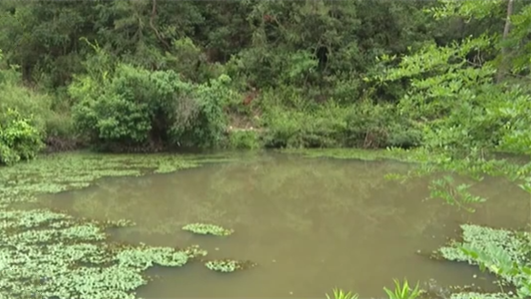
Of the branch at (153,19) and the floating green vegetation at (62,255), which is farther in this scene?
the branch at (153,19)

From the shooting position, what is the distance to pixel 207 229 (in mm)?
7281

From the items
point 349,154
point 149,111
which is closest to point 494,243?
point 349,154

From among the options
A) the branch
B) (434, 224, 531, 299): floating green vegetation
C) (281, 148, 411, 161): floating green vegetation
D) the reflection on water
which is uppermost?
the branch

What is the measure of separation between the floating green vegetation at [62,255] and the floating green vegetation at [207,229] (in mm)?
625

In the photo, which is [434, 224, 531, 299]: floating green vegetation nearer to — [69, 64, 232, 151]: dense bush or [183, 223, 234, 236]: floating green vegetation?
[183, 223, 234, 236]: floating green vegetation

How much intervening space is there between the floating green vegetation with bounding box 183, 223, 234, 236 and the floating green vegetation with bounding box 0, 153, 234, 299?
625mm

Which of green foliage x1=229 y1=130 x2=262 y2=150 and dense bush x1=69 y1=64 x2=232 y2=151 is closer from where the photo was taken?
dense bush x1=69 y1=64 x2=232 y2=151

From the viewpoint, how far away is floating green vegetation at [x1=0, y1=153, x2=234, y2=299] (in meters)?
5.17

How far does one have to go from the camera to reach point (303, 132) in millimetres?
14680

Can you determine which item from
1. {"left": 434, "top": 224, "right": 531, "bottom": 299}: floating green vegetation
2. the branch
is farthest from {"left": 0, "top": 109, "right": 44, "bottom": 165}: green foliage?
{"left": 434, "top": 224, "right": 531, "bottom": 299}: floating green vegetation

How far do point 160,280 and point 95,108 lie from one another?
8.02 metres

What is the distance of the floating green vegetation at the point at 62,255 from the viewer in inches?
204

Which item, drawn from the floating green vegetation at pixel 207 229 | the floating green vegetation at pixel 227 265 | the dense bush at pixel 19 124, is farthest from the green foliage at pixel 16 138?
the floating green vegetation at pixel 227 265

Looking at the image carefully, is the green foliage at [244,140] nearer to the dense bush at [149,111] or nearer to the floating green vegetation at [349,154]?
the floating green vegetation at [349,154]
